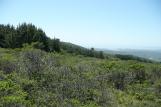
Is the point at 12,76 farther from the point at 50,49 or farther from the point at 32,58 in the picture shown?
the point at 50,49

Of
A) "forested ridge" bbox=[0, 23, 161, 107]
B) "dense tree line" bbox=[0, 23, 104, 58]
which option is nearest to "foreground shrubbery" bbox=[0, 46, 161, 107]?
"forested ridge" bbox=[0, 23, 161, 107]

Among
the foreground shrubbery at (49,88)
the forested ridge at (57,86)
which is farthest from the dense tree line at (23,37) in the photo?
the foreground shrubbery at (49,88)

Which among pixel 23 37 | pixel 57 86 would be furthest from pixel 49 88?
pixel 23 37

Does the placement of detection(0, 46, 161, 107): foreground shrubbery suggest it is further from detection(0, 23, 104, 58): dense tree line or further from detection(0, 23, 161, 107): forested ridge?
detection(0, 23, 104, 58): dense tree line

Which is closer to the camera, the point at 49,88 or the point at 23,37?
the point at 49,88

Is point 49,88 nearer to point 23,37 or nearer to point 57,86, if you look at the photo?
point 57,86

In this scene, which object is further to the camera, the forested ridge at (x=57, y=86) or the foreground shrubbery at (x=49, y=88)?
the forested ridge at (x=57, y=86)

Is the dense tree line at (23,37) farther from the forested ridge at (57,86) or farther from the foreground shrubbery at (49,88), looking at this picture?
the foreground shrubbery at (49,88)

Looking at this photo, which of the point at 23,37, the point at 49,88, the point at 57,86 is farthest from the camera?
the point at 23,37

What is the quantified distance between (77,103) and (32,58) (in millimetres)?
6210

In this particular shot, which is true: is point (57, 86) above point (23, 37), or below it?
below

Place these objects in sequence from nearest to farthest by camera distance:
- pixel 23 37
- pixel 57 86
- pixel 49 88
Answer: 1. pixel 49 88
2. pixel 57 86
3. pixel 23 37

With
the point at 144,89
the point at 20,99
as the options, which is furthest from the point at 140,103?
the point at 20,99

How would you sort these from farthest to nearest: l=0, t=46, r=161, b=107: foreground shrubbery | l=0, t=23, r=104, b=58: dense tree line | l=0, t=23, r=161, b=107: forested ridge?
1. l=0, t=23, r=104, b=58: dense tree line
2. l=0, t=23, r=161, b=107: forested ridge
3. l=0, t=46, r=161, b=107: foreground shrubbery
